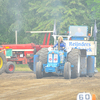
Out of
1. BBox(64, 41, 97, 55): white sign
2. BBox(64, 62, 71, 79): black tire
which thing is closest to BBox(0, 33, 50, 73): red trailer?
BBox(64, 41, 97, 55): white sign

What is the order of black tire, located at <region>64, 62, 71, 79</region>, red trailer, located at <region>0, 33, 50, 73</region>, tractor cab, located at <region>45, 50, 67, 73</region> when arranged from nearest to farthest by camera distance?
black tire, located at <region>64, 62, 71, 79</region>, tractor cab, located at <region>45, 50, 67, 73</region>, red trailer, located at <region>0, 33, 50, 73</region>

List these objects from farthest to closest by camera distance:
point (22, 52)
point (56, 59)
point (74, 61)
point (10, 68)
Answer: point (22, 52), point (10, 68), point (74, 61), point (56, 59)

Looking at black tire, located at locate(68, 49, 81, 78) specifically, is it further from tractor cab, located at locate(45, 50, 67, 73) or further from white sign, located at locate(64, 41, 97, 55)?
white sign, located at locate(64, 41, 97, 55)

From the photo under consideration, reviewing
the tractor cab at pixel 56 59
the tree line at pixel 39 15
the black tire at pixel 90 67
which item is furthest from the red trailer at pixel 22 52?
the tree line at pixel 39 15

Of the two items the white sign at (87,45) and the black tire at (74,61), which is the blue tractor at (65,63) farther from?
the white sign at (87,45)

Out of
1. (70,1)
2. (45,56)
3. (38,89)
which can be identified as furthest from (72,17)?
(38,89)

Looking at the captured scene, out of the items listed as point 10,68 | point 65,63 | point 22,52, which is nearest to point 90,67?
point 65,63

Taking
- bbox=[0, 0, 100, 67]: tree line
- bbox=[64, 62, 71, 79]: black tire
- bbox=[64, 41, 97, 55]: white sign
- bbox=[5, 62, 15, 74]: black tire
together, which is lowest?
bbox=[5, 62, 15, 74]: black tire

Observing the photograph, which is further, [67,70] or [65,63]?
[65,63]

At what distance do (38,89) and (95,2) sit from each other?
73.2ft

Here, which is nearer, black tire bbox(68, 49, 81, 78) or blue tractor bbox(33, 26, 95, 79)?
blue tractor bbox(33, 26, 95, 79)

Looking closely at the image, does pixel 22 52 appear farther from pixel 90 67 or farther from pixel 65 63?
pixel 65 63

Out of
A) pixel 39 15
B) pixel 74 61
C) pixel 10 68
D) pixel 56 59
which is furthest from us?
pixel 39 15

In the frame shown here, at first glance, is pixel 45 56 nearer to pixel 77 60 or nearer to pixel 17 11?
pixel 77 60
